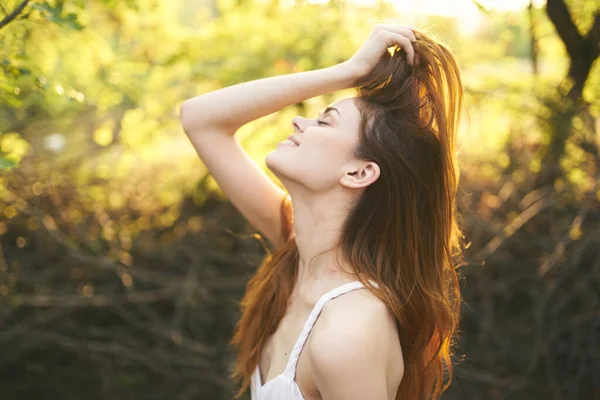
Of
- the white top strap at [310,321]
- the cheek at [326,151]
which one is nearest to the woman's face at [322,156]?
the cheek at [326,151]

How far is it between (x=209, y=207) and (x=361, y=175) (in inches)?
87.7

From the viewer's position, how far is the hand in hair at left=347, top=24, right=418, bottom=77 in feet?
5.45

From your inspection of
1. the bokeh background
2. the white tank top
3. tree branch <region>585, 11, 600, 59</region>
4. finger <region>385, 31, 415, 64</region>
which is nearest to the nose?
finger <region>385, 31, 415, 64</region>

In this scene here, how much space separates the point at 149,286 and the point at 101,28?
1636 millimetres

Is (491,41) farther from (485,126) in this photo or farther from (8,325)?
(8,325)

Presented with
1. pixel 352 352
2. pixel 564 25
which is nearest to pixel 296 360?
pixel 352 352

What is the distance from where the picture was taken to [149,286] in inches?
144

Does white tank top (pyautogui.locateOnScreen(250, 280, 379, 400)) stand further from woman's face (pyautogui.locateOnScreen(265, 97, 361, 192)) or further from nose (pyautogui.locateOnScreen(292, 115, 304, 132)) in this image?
nose (pyautogui.locateOnScreen(292, 115, 304, 132))

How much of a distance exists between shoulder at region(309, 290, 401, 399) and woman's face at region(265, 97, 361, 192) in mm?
321

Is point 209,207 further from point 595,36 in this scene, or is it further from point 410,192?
point 410,192

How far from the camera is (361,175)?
1615 mm

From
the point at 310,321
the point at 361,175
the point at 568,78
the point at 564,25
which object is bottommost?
the point at 568,78

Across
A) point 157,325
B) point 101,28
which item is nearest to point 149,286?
point 157,325

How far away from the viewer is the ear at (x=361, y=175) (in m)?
1.59
